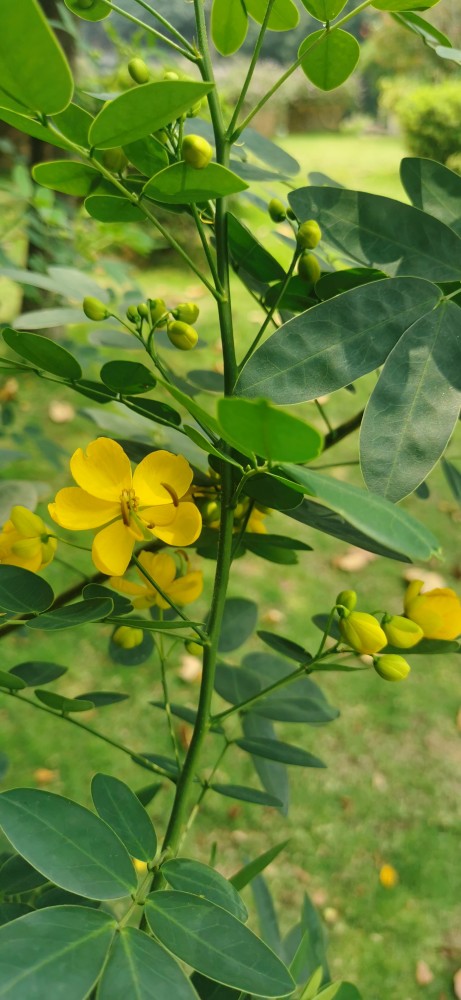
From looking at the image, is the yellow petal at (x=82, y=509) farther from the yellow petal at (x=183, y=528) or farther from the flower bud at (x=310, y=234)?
the flower bud at (x=310, y=234)

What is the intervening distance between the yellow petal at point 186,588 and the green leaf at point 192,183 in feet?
0.98

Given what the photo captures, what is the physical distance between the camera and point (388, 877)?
177 cm

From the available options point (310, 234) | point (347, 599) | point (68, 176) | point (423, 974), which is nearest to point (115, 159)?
point (68, 176)

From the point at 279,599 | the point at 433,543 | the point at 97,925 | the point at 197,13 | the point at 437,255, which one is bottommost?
the point at 279,599

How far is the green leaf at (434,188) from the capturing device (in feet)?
1.84

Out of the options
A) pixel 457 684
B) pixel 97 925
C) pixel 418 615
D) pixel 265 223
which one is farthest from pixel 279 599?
pixel 97 925

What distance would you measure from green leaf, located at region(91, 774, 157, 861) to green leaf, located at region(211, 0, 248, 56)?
20.6 inches

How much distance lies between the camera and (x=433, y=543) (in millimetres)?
336

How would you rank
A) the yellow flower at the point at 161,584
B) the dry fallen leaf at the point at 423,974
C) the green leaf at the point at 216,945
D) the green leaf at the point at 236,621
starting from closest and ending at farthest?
the green leaf at the point at 216,945, the yellow flower at the point at 161,584, the green leaf at the point at 236,621, the dry fallen leaf at the point at 423,974

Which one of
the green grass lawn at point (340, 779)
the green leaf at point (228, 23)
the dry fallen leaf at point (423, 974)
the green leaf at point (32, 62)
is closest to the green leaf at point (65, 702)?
the green leaf at point (32, 62)

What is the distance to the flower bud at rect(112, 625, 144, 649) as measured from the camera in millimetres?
705

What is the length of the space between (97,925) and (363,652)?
232 mm

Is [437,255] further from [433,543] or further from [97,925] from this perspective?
[97,925]

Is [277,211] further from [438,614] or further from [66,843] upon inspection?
[66,843]
